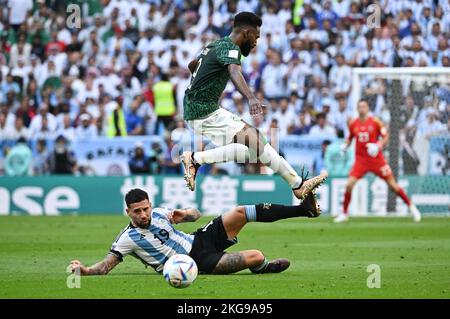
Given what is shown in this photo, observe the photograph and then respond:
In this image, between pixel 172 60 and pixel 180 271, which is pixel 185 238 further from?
pixel 172 60

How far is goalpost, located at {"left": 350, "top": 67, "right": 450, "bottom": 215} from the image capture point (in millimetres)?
25016

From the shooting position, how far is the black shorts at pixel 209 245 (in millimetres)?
12164

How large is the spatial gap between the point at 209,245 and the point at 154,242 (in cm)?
67

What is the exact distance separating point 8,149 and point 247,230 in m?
7.70

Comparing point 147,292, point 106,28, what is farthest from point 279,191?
point 147,292

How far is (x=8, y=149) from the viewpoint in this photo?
85.9 feet

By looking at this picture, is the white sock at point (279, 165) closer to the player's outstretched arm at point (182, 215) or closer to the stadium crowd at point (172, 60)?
the player's outstretched arm at point (182, 215)

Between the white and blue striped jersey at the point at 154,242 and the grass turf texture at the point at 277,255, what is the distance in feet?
0.94

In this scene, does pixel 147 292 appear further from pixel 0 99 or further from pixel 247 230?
pixel 0 99

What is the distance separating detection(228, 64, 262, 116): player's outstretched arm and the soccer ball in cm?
190

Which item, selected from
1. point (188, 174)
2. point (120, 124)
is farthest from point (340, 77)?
point (188, 174)

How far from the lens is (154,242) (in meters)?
11.9

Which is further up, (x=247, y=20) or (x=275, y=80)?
(x=247, y=20)
